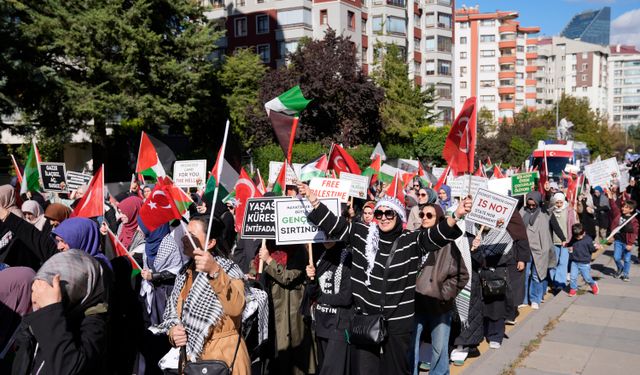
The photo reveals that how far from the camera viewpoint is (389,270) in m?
5.08

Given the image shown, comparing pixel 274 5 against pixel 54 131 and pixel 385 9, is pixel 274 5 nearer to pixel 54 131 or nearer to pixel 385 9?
pixel 385 9

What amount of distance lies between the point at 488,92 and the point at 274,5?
5436cm

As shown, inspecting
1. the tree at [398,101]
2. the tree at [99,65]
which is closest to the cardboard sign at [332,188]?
the tree at [99,65]

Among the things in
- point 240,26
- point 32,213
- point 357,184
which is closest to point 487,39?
A: point 240,26

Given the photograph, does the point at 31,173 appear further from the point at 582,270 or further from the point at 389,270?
the point at 582,270

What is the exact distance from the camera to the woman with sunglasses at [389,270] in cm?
509

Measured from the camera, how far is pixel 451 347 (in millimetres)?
7539

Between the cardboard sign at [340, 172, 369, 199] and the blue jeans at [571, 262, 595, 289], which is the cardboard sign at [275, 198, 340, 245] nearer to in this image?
the cardboard sign at [340, 172, 369, 199]

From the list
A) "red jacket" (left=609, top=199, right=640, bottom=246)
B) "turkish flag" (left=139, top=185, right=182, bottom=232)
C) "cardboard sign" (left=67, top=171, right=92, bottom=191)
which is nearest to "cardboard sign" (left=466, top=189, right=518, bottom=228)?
"turkish flag" (left=139, top=185, right=182, bottom=232)

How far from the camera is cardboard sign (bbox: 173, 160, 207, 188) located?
11.7 meters

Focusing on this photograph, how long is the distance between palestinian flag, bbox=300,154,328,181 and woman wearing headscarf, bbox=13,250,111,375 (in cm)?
877

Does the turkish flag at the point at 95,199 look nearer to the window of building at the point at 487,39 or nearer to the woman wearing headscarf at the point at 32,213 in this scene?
the woman wearing headscarf at the point at 32,213

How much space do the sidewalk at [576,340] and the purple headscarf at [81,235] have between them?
415 centimetres

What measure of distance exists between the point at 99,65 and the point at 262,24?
80.5ft
